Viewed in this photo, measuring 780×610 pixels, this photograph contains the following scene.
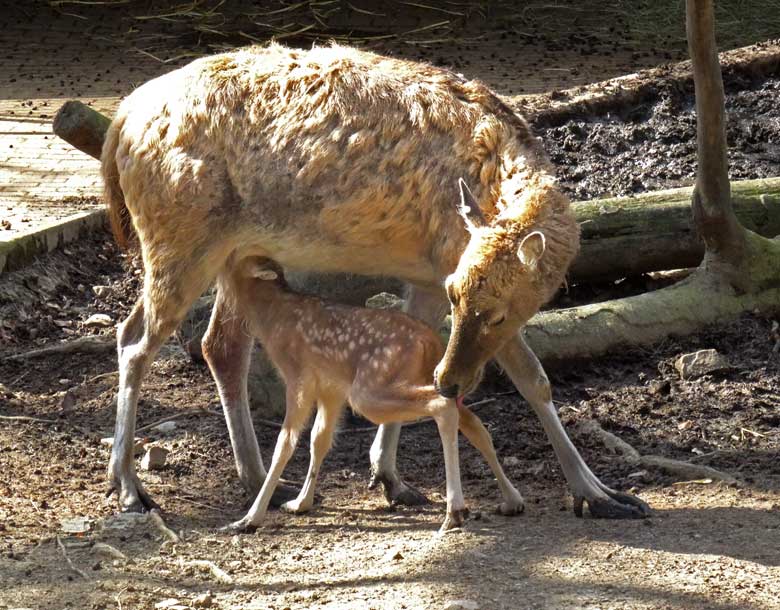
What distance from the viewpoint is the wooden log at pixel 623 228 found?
8.13 m

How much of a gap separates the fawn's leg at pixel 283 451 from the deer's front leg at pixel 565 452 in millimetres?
946

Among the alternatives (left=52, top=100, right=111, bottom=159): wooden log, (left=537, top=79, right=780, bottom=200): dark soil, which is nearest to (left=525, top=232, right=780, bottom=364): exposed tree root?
(left=537, top=79, right=780, bottom=200): dark soil

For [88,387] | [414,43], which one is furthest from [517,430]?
[414,43]

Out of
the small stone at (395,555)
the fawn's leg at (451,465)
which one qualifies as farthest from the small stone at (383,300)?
the small stone at (395,555)

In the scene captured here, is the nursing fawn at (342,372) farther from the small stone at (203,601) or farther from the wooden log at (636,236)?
the wooden log at (636,236)

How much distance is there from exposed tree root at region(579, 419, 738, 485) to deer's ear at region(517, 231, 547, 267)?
152 centimetres

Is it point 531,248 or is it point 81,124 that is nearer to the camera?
point 531,248

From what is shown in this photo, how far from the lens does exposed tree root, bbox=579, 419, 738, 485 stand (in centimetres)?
629

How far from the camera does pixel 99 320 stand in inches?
333

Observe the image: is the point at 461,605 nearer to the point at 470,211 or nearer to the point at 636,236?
the point at 470,211

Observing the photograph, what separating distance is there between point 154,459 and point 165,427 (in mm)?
424

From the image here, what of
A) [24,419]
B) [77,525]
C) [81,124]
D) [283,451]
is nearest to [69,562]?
[77,525]

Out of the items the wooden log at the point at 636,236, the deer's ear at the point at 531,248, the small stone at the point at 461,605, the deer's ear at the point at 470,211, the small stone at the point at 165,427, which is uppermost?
the deer's ear at the point at 470,211

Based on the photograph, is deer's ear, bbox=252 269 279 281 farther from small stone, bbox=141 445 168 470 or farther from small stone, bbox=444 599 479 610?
small stone, bbox=444 599 479 610
